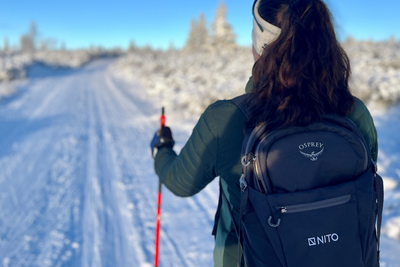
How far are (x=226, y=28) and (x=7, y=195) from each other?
29537mm

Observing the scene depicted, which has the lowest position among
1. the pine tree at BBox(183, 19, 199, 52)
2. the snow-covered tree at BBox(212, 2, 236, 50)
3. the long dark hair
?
the long dark hair

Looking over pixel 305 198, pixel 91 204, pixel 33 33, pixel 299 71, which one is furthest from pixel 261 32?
pixel 33 33

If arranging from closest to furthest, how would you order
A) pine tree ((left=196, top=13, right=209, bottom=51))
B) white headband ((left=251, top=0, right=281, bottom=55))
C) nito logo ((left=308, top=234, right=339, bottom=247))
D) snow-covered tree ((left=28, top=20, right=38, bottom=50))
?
nito logo ((left=308, top=234, right=339, bottom=247)), white headband ((left=251, top=0, right=281, bottom=55)), pine tree ((left=196, top=13, right=209, bottom=51)), snow-covered tree ((left=28, top=20, right=38, bottom=50))

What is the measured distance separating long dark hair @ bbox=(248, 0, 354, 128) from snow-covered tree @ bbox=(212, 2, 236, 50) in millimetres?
30333

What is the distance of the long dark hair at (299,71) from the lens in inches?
39.8

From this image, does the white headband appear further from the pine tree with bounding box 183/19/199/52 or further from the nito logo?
the pine tree with bounding box 183/19/199/52

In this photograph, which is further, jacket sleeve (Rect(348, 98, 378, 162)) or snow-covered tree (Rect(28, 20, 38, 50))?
snow-covered tree (Rect(28, 20, 38, 50))

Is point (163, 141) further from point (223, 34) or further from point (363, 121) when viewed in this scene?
point (223, 34)

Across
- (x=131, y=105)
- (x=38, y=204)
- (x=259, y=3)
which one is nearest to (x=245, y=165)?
(x=259, y=3)

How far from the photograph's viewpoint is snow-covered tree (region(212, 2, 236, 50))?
3023cm

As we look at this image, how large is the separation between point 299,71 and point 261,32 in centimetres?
25

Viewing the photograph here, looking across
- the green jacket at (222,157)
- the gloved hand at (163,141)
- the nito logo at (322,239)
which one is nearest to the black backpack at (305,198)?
the nito logo at (322,239)

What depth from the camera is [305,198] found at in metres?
0.98

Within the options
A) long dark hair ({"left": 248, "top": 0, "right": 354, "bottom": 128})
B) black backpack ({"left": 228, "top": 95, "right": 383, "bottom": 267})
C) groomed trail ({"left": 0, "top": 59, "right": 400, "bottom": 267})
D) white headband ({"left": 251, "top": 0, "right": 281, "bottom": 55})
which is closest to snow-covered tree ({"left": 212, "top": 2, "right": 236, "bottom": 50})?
groomed trail ({"left": 0, "top": 59, "right": 400, "bottom": 267})
